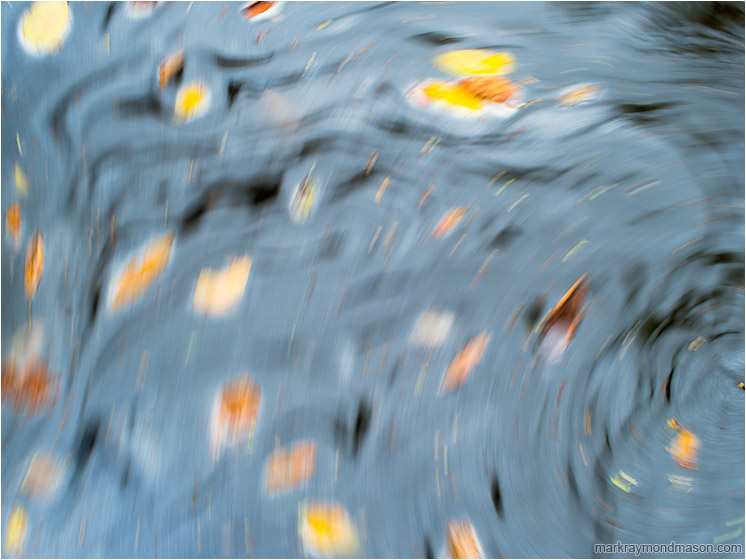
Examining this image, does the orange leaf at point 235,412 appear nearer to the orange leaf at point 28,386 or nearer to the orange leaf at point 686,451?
the orange leaf at point 28,386

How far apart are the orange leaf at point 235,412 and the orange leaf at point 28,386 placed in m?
0.13

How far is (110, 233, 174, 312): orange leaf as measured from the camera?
0.42 m

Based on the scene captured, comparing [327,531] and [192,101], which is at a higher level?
[192,101]

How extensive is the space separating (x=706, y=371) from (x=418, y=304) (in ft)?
0.77

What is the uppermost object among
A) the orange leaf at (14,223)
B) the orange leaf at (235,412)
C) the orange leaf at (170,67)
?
the orange leaf at (170,67)

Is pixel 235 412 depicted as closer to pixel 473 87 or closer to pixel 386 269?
pixel 386 269

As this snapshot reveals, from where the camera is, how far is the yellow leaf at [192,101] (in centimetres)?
43

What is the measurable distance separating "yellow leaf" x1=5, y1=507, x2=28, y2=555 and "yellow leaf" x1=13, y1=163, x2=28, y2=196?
0.83ft

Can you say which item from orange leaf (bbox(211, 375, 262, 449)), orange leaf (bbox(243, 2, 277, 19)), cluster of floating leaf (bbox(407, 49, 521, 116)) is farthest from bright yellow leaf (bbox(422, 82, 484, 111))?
orange leaf (bbox(211, 375, 262, 449))

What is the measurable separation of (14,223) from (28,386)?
0.13 meters

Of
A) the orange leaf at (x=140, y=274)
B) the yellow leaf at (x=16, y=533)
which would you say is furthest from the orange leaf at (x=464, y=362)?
the yellow leaf at (x=16, y=533)

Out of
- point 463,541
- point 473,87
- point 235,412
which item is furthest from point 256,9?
point 463,541

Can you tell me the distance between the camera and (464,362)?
41 centimetres

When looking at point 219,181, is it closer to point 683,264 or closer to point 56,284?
point 56,284
